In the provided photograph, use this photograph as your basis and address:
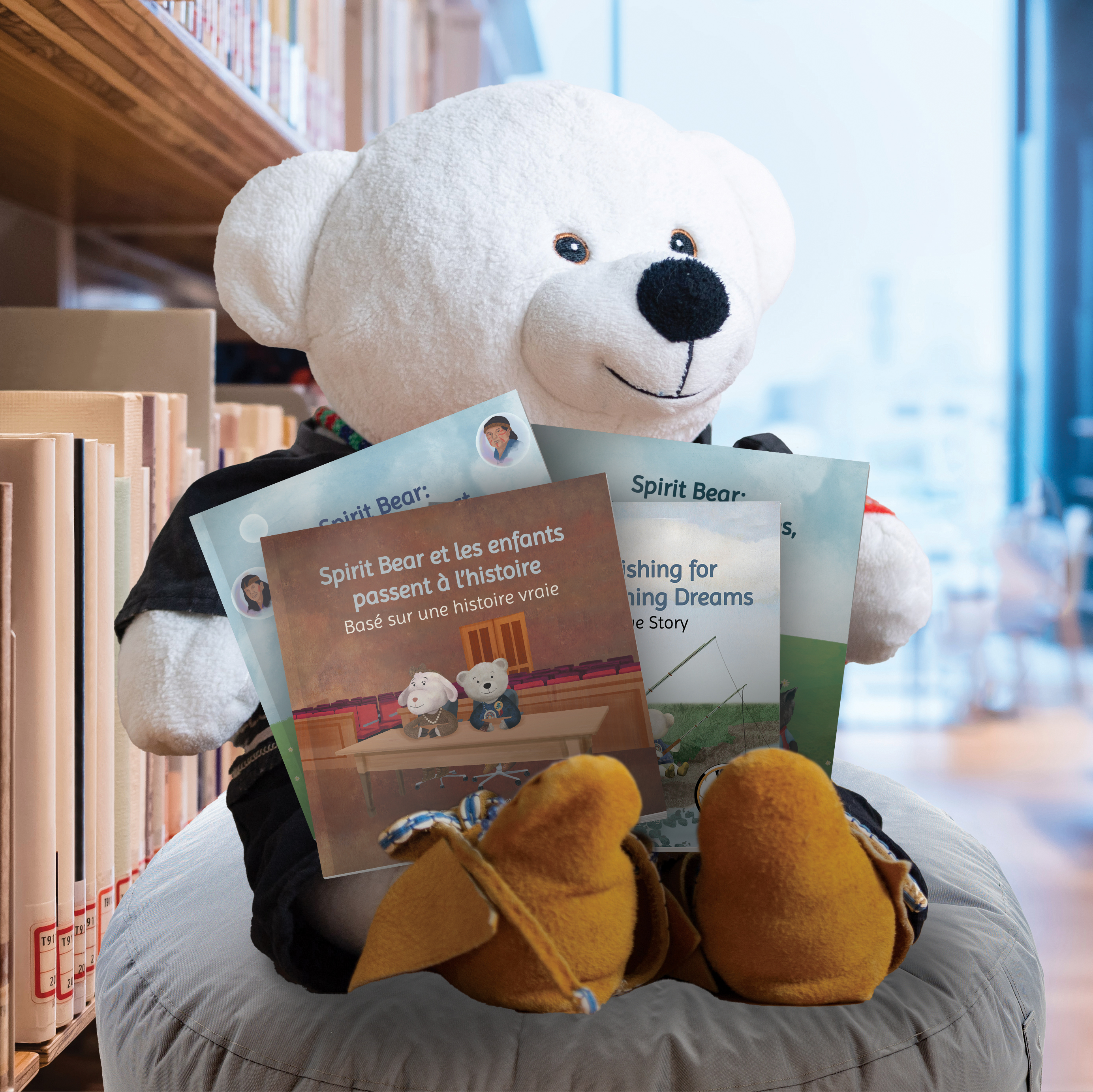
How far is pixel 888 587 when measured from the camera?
63cm

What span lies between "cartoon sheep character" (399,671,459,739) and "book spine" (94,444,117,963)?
43 centimetres

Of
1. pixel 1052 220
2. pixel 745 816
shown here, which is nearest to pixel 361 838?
pixel 745 816


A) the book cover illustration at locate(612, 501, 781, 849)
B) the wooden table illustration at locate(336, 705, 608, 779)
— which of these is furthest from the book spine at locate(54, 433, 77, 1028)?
the book cover illustration at locate(612, 501, 781, 849)

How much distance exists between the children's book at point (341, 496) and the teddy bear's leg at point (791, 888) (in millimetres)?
211

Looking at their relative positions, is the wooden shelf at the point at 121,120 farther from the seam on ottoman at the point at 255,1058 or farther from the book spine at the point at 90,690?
the seam on ottoman at the point at 255,1058

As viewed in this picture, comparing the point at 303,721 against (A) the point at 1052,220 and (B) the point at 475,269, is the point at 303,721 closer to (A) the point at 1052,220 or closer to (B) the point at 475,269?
(B) the point at 475,269

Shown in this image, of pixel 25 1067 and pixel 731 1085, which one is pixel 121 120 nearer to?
pixel 25 1067

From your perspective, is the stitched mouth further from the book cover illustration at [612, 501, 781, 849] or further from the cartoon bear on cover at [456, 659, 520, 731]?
the cartoon bear on cover at [456, 659, 520, 731]

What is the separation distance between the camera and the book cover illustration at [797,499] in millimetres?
555

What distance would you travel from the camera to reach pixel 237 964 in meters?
0.55

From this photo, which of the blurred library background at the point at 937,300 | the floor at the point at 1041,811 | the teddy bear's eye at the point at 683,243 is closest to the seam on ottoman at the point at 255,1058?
the teddy bear's eye at the point at 683,243

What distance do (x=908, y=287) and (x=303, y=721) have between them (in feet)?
10.3

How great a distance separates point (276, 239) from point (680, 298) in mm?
291

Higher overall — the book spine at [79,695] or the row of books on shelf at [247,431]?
the row of books on shelf at [247,431]
